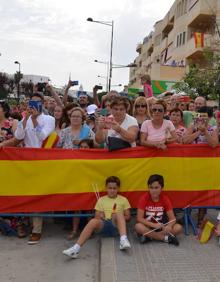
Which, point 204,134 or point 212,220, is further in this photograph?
point 212,220

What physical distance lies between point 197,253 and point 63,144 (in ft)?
8.02

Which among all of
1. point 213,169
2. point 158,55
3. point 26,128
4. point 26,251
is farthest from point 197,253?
point 158,55

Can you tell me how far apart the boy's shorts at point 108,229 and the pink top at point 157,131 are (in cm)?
132

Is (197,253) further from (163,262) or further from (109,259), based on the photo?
(109,259)

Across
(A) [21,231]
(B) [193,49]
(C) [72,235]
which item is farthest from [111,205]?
(B) [193,49]

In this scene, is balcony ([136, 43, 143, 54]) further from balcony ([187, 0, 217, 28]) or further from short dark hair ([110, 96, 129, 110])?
short dark hair ([110, 96, 129, 110])

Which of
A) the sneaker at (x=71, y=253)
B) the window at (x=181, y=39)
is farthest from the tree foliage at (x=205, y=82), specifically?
the window at (x=181, y=39)

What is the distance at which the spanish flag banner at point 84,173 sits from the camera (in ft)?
19.3

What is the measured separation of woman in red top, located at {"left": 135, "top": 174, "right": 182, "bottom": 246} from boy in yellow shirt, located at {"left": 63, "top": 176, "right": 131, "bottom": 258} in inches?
8.3

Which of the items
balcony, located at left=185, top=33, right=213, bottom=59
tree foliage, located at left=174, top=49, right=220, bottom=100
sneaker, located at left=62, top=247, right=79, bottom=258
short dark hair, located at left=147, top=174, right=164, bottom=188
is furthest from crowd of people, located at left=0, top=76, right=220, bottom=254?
balcony, located at left=185, top=33, right=213, bottom=59

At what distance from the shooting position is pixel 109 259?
4832 mm

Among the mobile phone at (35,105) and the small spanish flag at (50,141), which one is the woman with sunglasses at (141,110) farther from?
the mobile phone at (35,105)

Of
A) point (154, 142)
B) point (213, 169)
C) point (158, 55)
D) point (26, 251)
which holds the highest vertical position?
point (158, 55)

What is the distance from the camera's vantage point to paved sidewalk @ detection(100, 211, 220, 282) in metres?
4.38
